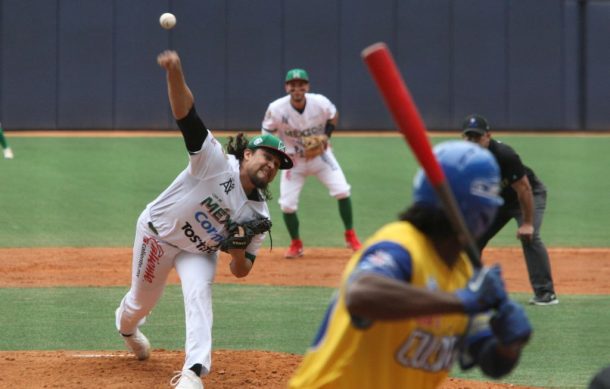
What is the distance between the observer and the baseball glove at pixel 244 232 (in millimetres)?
6480

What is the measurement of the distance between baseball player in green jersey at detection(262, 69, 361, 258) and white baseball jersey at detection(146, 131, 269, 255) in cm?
616

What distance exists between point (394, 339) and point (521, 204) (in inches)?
234

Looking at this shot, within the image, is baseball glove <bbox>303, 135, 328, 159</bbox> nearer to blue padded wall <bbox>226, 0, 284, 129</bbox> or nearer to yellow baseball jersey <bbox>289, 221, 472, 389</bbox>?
yellow baseball jersey <bbox>289, 221, 472, 389</bbox>

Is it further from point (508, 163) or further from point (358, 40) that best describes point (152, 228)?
point (358, 40)

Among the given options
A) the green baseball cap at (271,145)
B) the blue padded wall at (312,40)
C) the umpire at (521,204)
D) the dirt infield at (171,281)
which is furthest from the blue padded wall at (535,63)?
the green baseball cap at (271,145)

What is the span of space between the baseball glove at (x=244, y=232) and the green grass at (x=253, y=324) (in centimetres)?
161

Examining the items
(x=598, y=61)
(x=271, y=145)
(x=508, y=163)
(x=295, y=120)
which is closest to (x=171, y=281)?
(x=295, y=120)

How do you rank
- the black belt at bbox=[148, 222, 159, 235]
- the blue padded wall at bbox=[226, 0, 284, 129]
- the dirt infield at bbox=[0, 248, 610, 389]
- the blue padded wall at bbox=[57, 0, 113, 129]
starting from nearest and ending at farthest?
the black belt at bbox=[148, 222, 159, 235]
the dirt infield at bbox=[0, 248, 610, 389]
the blue padded wall at bbox=[57, 0, 113, 129]
the blue padded wall at bbox=[226, 0, 284, 129]

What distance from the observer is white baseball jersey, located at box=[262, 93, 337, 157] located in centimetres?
1301

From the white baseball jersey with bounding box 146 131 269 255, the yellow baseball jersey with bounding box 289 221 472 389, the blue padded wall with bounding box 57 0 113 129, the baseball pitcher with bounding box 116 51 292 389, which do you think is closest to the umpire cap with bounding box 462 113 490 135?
the baseball pitcher with bounding box 116 51 292 389

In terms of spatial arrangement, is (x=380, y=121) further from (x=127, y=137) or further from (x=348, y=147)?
(x=127, y=137)

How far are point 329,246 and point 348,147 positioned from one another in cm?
884

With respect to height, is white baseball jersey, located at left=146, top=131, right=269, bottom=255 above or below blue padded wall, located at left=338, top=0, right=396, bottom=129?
below

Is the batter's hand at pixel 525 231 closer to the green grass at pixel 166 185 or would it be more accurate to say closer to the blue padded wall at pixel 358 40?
the green grass at pixel 166 185
